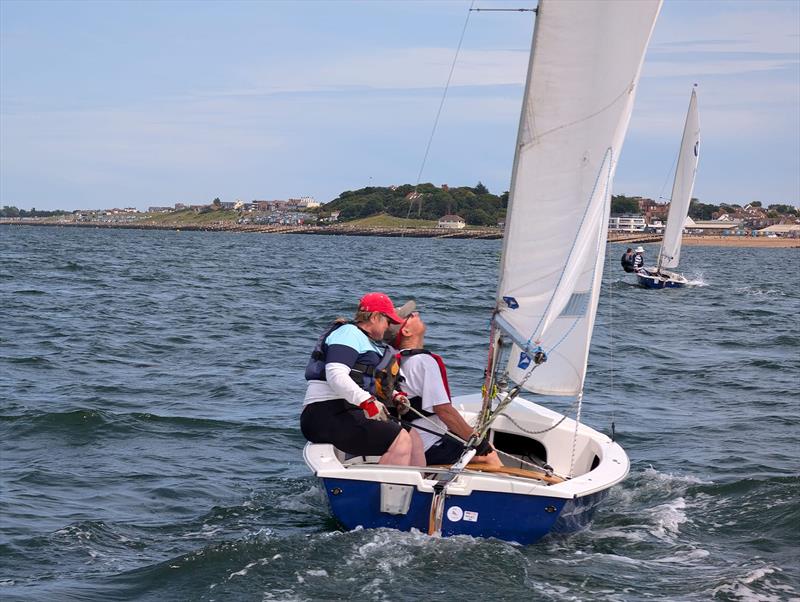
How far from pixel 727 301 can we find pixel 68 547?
26752 mm

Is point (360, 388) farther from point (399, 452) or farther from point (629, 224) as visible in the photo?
point (629, 224)

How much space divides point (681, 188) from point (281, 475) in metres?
35.1

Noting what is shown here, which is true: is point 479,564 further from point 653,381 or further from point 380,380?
point 653,381

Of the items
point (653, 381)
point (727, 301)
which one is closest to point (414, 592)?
point (653, 381)

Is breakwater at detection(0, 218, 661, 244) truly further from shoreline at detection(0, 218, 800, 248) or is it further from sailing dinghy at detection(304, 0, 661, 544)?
sailing dinghy at detection(304, 0, 661, 544)

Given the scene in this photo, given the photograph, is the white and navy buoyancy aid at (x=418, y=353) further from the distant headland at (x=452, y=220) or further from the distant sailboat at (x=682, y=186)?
the distant headland at (x=452, y=220)

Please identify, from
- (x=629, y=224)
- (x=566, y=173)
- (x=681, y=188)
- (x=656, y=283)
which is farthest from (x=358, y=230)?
(x=566, y=173)

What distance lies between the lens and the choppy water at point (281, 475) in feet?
20.4

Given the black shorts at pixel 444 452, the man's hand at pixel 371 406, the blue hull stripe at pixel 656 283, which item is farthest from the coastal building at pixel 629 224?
the man's hand at pixel 371 406

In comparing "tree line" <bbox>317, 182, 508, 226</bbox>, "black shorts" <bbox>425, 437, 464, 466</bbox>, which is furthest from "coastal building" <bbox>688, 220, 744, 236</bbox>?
"black shorts" <bbox>425, 437, 464, 466</bbox>

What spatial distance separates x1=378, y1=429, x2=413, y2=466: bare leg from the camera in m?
6.83

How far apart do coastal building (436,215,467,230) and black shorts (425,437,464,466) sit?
126m

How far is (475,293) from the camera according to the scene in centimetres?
2944

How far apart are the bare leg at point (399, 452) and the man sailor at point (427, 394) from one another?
0.24 meters
